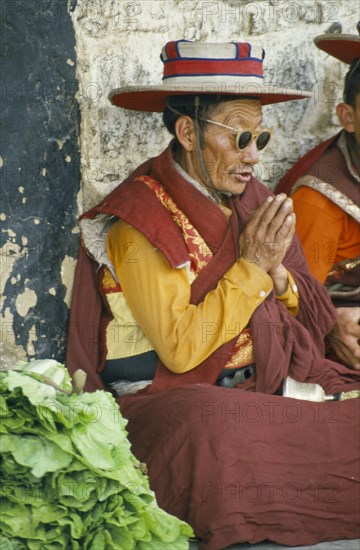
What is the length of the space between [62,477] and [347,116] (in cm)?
255

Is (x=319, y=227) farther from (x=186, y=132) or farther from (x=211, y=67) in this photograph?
(x=211, y=67)

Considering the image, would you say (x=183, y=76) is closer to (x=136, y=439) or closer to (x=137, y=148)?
(x=137, y=148)

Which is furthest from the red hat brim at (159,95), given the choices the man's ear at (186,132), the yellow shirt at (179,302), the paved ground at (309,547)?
the paved ground at (309,547)

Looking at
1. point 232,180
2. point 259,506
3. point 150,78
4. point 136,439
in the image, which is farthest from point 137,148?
point 259,506

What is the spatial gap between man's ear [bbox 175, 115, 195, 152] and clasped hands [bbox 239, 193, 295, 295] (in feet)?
1.31

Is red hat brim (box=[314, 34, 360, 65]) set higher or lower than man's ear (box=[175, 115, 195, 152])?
higher

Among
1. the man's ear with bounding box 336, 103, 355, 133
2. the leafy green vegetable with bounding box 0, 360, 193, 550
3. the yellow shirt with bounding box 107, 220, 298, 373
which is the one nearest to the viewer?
the leafy green vegetable with bounding box 0, 360, 193, 550

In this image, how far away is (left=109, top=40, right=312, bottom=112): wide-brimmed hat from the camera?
418 centimetres

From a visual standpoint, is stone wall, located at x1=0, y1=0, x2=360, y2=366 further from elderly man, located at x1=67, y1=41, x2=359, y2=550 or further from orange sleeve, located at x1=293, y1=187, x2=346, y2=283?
orange sleeve, located at x1=293, y1=187, x2=346, y2=283

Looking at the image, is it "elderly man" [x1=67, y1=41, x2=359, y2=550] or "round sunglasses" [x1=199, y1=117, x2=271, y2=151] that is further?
"round sunglasses" [x1=199, y1=117, x2=271, y2=151]

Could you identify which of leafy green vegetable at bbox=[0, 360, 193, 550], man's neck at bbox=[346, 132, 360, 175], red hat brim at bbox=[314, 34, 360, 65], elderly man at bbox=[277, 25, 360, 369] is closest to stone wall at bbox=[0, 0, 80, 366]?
leafy green vegetable at bbox=[0, 360, 193, 550]

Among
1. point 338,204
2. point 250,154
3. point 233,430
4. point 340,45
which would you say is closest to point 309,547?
point 233,430

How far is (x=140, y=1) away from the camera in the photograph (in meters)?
4.66

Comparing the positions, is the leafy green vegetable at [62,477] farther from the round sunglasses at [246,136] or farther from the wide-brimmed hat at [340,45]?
the wide-brimmed hat at [340,45]
